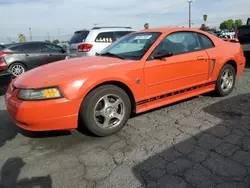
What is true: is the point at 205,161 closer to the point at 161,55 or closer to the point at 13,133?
the point at 161,55

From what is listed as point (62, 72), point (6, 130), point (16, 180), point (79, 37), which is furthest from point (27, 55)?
point (16, 180)

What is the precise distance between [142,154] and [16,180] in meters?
1.35

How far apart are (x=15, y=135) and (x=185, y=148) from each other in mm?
2415

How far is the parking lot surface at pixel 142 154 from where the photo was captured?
222 centimetres

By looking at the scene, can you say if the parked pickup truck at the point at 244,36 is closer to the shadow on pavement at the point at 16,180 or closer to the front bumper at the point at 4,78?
the front bumper at the point at 4,78

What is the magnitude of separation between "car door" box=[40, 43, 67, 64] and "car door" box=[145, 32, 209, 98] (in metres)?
6.71

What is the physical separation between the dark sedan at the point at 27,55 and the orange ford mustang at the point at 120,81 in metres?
5.72

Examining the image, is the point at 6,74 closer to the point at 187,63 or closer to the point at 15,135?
the point at 15,135

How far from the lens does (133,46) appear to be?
3.86m

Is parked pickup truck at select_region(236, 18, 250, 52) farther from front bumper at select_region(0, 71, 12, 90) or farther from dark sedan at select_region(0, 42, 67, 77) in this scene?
front bumper at select_region(0, 71, 12, 90)

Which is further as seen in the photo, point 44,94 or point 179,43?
point 179,43

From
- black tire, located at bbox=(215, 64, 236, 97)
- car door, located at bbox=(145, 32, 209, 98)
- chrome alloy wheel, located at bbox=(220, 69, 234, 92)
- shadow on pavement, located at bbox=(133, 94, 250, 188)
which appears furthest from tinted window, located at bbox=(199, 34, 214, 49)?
shadow on pavement, located at bbox=(133, 94, 250, 188)

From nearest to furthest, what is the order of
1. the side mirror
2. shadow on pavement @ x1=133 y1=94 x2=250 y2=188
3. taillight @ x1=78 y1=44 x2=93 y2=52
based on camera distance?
shadow on pavement @ x1=133 y1=94 x2=250 y2=188 → the side mirror → taillight @ x1=78 y1=44 x2=93 y2=52

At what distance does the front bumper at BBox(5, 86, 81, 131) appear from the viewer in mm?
2721
